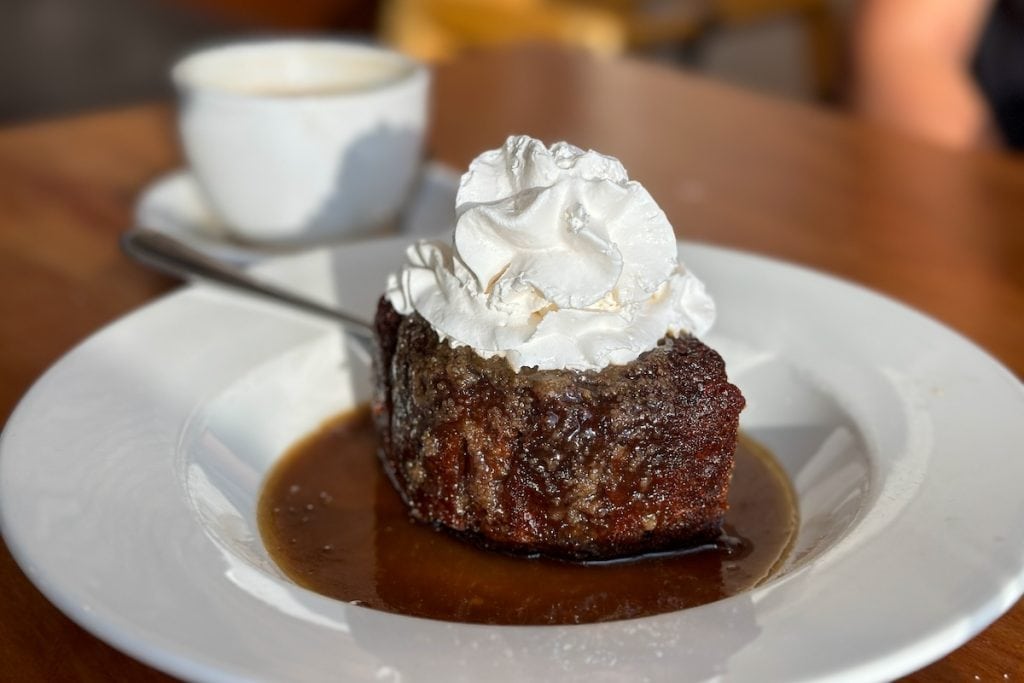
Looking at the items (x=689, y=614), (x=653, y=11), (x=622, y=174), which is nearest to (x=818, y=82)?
(x=653, y=11)

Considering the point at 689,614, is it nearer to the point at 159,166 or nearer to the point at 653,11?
the point at 159,166

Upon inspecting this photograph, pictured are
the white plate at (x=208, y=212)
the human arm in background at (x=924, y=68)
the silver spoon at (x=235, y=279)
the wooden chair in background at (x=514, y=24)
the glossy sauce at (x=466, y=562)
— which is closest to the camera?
the glossy sauce at (x=466, y=562)

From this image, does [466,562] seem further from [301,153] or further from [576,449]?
[301,153]

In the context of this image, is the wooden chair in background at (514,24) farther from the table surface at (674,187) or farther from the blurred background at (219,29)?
the table surface at (674,187)

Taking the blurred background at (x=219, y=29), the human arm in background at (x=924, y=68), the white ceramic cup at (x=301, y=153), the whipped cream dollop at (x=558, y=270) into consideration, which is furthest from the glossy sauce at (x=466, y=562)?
the blurred background at (x=219, y=29)

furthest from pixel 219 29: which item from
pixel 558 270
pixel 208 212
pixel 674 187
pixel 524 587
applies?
pixel 524 587

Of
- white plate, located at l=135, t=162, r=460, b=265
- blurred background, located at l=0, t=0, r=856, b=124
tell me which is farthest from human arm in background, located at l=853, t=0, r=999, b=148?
white plate, located at l=135, t=162, r=460, b=265
